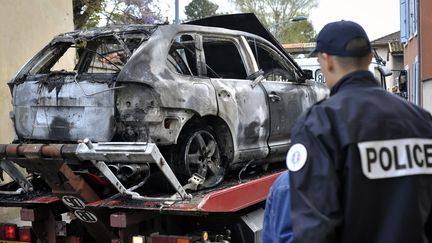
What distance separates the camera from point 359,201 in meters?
1.80

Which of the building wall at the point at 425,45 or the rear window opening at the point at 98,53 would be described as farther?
the building wall at the point at 425,45

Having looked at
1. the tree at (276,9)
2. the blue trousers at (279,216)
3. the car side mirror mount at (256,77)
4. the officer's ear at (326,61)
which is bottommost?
the blue trousers at (279,216)

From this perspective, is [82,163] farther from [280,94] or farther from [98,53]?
[280,94]

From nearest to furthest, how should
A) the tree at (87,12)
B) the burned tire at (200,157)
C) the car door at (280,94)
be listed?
the burned tire at (200,157) < the car door at (280,94) < the tree at (87,12)

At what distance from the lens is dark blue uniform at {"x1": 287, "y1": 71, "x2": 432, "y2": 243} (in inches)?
70.4

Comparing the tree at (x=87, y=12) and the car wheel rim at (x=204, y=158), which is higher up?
the tree at (x=87, y=12)

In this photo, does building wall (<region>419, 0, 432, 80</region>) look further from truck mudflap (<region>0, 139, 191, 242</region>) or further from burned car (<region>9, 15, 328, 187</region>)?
truck mudflap (<region>0, 139, 191, 242</region>)

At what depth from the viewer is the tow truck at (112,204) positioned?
151 inches

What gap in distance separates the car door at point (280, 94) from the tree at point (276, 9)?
37713mm

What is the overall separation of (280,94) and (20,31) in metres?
4.75

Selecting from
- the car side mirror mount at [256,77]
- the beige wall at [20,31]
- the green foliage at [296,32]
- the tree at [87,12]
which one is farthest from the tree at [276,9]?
the car side mirror mount at [256,77]

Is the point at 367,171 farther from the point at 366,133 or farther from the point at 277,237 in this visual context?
the point at 277,237

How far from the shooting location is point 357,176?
5.90 feet

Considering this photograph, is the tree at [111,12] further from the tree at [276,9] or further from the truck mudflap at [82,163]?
the tree at [276,9]
